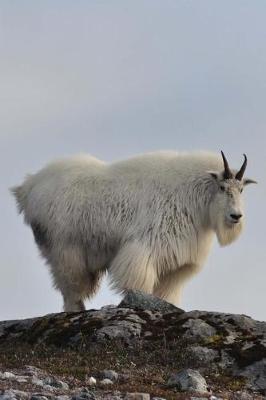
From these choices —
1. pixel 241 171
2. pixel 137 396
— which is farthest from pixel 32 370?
pixel 241 171

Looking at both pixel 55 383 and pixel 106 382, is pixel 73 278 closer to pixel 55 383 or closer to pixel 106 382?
pixel 106 382

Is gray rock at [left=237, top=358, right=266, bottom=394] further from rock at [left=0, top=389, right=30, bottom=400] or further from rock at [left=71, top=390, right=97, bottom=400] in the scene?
rock at [left=0, top=389, right=30, bottom=400]

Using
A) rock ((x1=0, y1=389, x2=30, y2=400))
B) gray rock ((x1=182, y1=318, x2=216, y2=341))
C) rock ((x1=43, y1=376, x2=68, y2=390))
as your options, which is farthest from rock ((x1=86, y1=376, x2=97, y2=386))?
gray rock ((x1=182, y1=318, x2=216, y2=341))

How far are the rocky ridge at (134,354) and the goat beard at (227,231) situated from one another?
3.42 metres

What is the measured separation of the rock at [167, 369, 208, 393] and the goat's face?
698cm

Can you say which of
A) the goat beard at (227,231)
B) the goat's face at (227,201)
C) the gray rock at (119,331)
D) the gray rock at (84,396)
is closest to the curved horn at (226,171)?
the goat's face at (227,201)

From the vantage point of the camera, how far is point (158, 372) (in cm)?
1066

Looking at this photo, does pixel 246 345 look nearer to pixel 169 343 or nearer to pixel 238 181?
pixel 169 343

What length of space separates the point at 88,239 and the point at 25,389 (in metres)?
7.90

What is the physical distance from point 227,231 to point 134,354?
5.74 metres

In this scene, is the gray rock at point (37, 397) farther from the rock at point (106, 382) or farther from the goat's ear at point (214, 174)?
the goat's ear at point (214, 174)

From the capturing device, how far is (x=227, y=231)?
55.4 ft

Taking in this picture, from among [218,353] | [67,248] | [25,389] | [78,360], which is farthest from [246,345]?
[67,248]

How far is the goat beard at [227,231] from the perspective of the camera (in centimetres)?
1677
